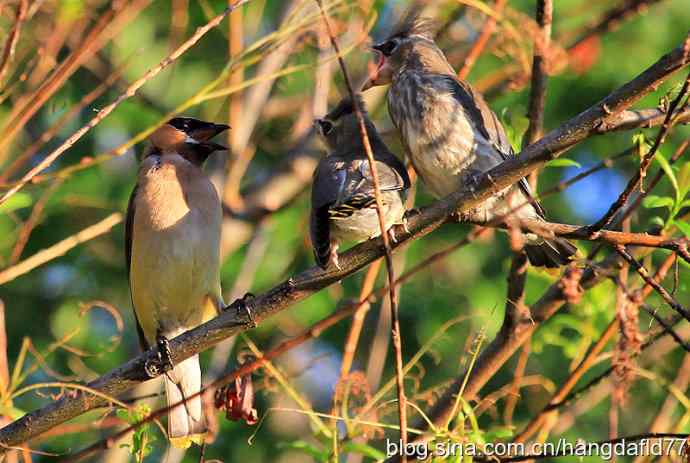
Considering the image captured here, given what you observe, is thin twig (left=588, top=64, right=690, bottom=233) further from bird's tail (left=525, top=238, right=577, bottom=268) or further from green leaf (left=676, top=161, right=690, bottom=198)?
bird's tail (left=525, top=238, right=577, bottom=268)

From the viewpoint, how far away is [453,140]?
4.34 metres

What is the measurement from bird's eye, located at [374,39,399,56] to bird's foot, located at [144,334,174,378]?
1977mm

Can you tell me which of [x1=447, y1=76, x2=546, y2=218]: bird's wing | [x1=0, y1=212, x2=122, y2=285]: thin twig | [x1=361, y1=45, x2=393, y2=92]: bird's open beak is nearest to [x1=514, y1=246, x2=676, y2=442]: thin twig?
[x1=447, y1=76, x2=546, y2=218]: bird's wing

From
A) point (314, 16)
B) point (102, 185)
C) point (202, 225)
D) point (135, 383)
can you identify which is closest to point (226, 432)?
point (102, 185)

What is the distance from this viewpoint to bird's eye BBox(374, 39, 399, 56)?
5.15 metres

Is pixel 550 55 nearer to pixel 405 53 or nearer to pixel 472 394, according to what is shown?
pixel 405 53

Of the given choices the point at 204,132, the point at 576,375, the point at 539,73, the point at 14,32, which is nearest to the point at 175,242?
the point at 204,132

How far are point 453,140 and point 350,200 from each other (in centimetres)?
85

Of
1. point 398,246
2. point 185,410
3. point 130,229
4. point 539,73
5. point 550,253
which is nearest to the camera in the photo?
point 398,246

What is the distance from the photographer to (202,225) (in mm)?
5035

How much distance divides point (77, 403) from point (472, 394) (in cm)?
133

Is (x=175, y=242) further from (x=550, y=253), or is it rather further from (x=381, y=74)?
(x=550, y=253)

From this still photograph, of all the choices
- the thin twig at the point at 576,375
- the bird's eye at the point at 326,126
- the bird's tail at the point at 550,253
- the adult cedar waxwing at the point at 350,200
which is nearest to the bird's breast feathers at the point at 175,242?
the bird's eye at the point at 326,126

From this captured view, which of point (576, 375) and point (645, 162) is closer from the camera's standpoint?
point (645, 162)
